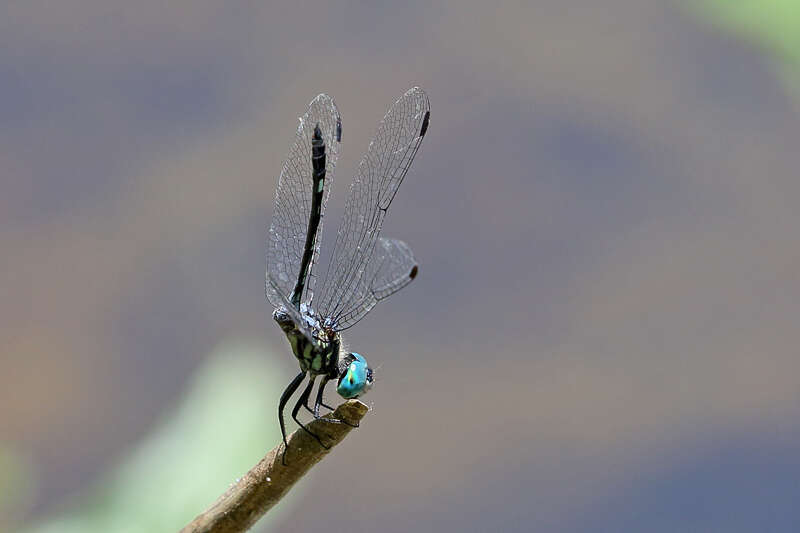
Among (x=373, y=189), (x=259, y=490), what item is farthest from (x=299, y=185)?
(x=259, y=490)

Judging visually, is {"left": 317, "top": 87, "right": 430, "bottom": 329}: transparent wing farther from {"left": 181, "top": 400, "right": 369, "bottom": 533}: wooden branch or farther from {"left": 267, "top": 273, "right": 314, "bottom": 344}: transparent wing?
{"left": 181, "top": 400, "right": 369, "bottom": 533}: wooden branch

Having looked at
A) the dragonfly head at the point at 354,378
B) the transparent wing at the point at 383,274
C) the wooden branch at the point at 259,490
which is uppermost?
the transparent wing at the point at 383,274

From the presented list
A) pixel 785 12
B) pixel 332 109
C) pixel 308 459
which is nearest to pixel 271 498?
pixel 308 459

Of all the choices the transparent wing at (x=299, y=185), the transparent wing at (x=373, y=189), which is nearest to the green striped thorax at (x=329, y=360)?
the transparent wing at (x=373, y=189)

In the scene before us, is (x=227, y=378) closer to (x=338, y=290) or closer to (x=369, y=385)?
(x=338, y=290)

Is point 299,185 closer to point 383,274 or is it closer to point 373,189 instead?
point 373,189

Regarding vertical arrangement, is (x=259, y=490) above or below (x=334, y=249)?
below

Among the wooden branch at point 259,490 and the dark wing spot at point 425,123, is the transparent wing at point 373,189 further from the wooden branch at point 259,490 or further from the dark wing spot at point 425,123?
the wooden branch at point 259,490
